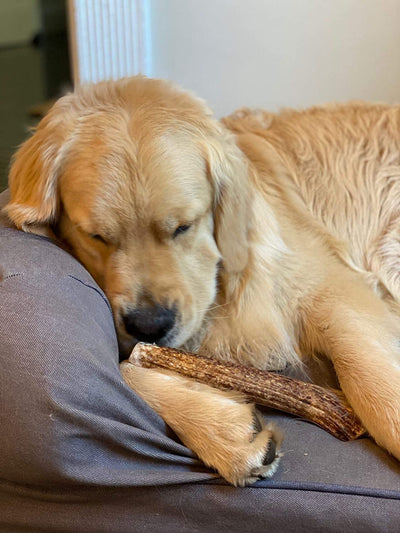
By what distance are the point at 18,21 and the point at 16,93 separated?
234 cm

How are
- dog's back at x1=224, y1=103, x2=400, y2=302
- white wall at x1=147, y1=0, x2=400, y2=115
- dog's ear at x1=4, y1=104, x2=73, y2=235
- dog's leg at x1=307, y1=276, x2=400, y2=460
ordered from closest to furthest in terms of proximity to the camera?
dog's leg at x1=307, y1=276, x2=400, y2=460 → dog's ear at x1=4, y1=104, x2=73, y2=235 → dog's back at x1=224, y1=103, x2=400, y2=302 → white wall at x1=147, y1=0, x2=400, y2=115

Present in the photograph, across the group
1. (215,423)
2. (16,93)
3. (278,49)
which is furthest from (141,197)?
(16,93)

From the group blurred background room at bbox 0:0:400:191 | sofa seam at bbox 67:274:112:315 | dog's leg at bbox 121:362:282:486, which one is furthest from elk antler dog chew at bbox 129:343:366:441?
blurred background room at bbox 0:0:400:191

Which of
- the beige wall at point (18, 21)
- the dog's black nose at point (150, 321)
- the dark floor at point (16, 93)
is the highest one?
the dog's black nose at point (150, 321)

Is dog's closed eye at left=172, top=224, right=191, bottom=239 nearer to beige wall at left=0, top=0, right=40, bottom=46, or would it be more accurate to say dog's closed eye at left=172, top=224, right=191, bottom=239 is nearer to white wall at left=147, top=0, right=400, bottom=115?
white wall at left=147, top=0, right=400, bottom=115

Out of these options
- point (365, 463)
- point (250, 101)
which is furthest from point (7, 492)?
point (250, 101)

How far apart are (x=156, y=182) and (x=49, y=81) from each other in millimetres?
4742

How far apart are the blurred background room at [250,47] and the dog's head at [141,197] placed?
65.4 inches

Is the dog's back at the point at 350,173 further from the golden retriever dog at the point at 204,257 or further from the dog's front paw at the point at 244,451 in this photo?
the dog's front paw at the point at 244,451

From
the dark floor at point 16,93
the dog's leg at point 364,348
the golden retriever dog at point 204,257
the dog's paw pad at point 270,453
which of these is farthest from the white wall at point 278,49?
the dog's paw pad at point 270,453

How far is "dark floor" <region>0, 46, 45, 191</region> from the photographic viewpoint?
452cm

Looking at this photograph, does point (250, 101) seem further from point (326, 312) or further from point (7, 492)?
point (7, 492)

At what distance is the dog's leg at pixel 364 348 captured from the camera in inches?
57.6

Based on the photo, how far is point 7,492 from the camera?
1.33 meters
